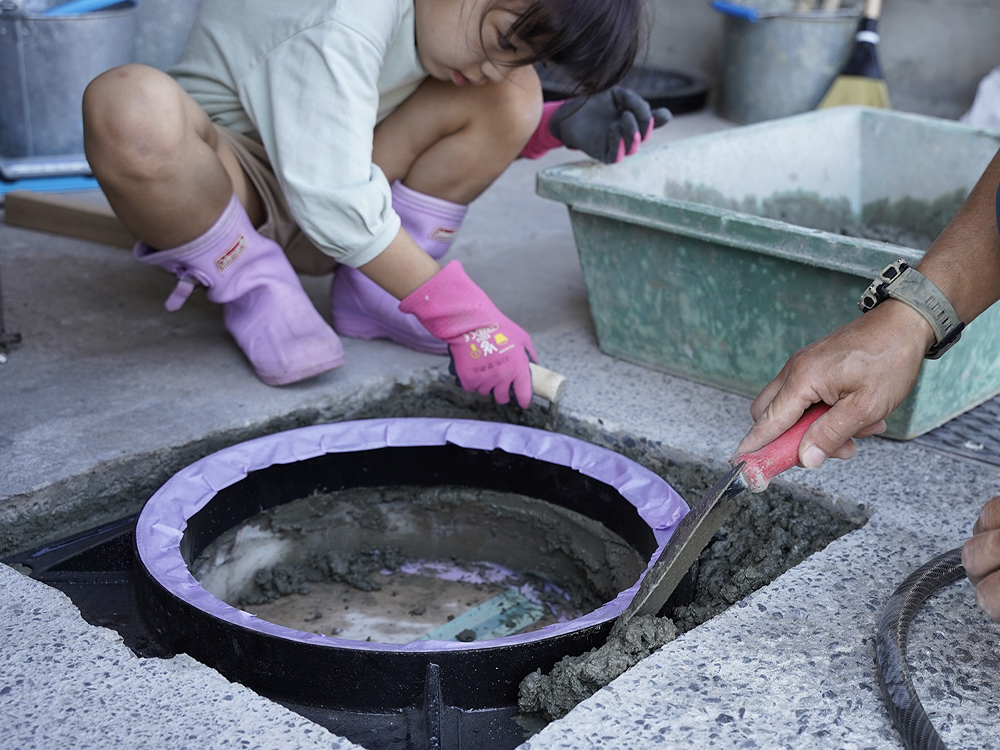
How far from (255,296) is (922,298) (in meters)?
1.11

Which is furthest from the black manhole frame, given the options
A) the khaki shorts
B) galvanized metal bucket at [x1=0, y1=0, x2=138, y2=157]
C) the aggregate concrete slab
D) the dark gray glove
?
galvanized metal bucket at [x1=0, y1=0, x2=138, y2=157]

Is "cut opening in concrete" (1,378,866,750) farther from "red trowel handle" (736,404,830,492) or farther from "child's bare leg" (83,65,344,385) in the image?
"red trowel handle" (736,404,830,492)

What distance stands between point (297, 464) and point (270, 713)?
2.01ft

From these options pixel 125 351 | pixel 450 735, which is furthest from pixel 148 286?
pixel 450 735

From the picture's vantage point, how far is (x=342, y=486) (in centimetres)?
160

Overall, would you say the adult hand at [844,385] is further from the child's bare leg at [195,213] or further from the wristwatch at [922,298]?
the child's bare leg at [195,213]

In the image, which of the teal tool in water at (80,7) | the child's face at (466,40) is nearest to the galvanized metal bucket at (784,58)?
the teal tool in water at (80,7)

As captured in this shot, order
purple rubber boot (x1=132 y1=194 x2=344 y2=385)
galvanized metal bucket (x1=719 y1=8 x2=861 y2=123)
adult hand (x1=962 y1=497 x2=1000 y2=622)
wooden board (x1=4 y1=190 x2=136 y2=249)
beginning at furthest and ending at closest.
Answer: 1. galvanized metal bucket (x1=719 y1=8 x2=861 y2=123)
2. wooden board (x1=4 y1=190 x2=136 y2=249)
3. purple rubber boot (x1=132 y1=194 x2=344 y2=385)
4. adult hand (x1=962 y1=497 x2=1000 y2=622)

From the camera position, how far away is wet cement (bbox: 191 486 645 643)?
1.53 m

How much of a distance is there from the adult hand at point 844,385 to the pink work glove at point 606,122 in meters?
0.84

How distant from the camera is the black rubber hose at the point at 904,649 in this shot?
2.96 ft

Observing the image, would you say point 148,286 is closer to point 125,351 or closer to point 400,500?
point 125,351

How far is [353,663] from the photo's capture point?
1077 mm

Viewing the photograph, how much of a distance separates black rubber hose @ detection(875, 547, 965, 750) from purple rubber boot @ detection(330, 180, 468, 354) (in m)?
0.97
